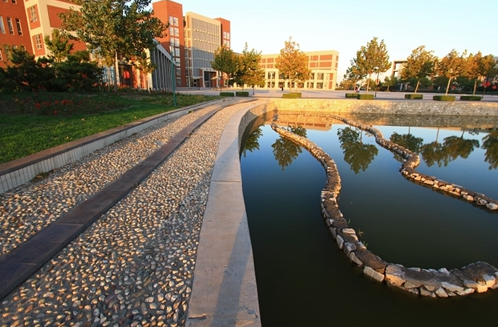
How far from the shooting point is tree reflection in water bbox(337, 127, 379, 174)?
34.5 feet

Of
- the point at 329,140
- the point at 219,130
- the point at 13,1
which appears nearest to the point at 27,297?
the point at 219,130

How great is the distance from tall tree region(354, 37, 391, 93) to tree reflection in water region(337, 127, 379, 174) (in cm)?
1994

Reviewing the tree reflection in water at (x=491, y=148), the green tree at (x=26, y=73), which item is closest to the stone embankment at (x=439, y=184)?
the tree reflection in water at (x=491, y=148)

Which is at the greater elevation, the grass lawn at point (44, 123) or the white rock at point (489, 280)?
the grass lawn at point (44, 123)

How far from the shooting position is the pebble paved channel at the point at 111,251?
254 cm

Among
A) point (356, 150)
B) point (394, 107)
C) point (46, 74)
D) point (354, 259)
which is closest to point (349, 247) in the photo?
point (354, 259)

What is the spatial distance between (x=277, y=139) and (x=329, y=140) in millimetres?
2997

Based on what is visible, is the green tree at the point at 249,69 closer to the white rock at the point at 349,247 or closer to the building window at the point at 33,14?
the building window at the point at 33,14

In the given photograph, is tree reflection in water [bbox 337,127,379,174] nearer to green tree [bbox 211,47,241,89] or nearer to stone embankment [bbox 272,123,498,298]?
stone embankment [bbox 272,123,498,298]

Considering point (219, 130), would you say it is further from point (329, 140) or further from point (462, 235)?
point (462, 235)

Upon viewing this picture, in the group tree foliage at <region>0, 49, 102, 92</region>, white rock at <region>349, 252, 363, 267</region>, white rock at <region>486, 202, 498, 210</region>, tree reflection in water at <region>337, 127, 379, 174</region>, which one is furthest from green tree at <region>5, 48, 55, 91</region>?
white rock at <region>486, 202, 498, 210</region>

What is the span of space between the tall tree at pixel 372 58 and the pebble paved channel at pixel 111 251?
108ft

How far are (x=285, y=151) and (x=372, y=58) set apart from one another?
2687cm

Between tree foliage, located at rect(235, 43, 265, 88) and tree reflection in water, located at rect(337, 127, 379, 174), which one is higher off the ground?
tree foliage, located at rect(235, 43, 265, 88)
